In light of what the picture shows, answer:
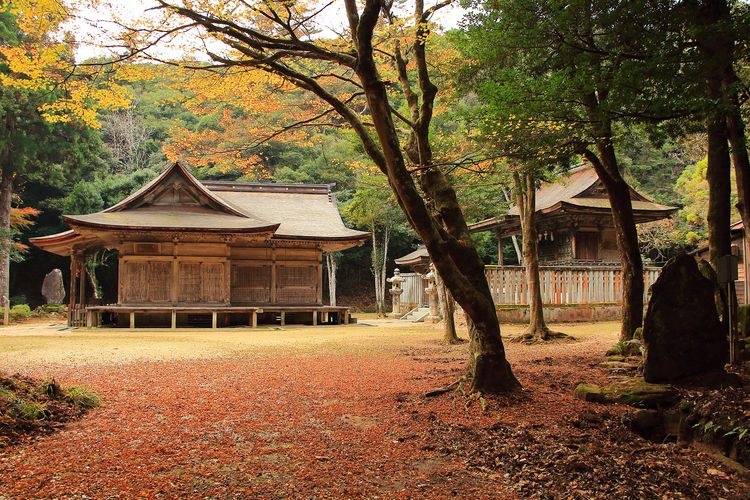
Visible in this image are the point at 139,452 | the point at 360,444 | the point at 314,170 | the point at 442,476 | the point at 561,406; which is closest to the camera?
the point at 442,476

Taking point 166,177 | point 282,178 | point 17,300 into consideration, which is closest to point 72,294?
point 166,177

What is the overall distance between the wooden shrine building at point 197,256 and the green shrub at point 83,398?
40.3 ft

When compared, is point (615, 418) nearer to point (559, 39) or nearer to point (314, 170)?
point (559, 39)

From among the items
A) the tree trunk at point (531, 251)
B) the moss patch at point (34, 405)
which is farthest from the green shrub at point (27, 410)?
the tree trunk at point (531, 251)

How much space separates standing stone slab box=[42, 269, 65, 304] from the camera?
28328 millimetres

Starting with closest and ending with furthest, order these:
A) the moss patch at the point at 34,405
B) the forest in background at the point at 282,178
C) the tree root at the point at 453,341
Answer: the moss patch at the point at 34,405 < the tree root at the point at 453,341 < the forest in background at the point at 282,178

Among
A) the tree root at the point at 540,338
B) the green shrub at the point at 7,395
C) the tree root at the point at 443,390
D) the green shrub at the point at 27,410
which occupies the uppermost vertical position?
the green shrub at the point at 7,395

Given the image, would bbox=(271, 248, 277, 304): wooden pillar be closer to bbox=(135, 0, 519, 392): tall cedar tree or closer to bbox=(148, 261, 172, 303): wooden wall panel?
bbox=(148, 261, 172, 303): wooden wall panel

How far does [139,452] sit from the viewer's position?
4074mm

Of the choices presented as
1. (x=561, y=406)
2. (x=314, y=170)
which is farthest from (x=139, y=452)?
(x=314, y=170)

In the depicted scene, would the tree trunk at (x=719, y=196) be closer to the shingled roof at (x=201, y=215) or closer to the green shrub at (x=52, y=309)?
the shingled roof at (x=201, y=215)

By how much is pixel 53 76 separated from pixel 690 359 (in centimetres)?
745

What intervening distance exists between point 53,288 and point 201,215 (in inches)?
556

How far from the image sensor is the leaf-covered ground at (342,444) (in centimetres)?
357
